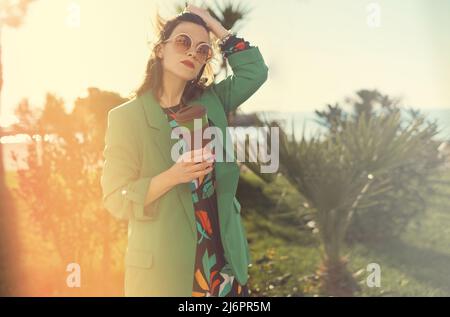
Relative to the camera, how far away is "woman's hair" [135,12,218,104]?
6.83 ft

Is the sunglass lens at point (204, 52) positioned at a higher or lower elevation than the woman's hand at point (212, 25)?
lower

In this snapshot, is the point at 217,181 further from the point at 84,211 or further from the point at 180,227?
the point at 84,211

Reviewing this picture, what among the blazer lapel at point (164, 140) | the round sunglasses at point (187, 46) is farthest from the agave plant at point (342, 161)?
the blazer lapel at point (164, 140)

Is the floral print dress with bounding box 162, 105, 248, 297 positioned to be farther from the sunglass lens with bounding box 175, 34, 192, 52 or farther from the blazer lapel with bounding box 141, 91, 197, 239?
the sunglass lens with bounding box 175, 34, 192, 52

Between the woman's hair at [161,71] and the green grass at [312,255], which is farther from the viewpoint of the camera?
the green grass at [312,255]

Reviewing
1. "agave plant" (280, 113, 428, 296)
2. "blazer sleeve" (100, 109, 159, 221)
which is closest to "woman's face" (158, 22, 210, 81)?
"blazer sleeve" (100, 109, 159, 221)

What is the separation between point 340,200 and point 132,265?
2517 mm

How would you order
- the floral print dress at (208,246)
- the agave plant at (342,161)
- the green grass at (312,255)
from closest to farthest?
the floral print dress at (208,246) < the agave plant at (342,161) < the green grass at (312,255)

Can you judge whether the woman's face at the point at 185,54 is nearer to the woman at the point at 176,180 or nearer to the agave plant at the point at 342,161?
the woman at the point at 176,180

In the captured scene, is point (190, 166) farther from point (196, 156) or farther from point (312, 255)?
point (312, 255)

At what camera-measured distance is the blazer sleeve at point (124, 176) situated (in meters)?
1.93

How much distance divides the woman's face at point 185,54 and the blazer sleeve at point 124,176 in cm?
26

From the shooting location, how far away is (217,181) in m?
2.00

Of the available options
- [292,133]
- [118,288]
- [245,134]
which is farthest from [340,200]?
[118,288]
